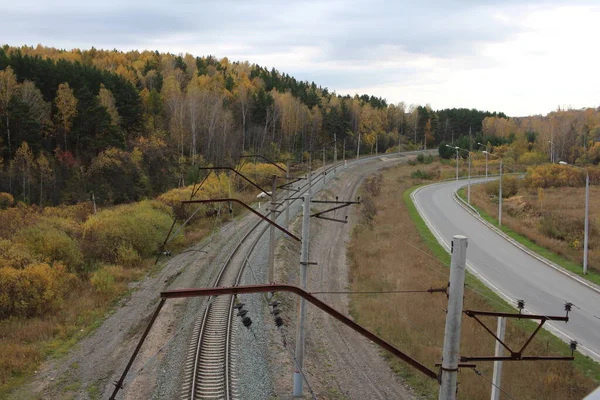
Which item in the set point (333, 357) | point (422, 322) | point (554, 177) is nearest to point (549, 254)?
point (422, 322)

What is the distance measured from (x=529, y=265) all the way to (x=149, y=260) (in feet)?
79.1

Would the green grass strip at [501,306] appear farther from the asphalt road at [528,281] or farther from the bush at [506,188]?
the bush at [506,188]

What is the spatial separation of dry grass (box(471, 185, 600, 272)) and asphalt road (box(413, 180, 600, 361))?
99.6 inches

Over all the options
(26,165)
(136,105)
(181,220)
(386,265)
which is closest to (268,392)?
(386,265)

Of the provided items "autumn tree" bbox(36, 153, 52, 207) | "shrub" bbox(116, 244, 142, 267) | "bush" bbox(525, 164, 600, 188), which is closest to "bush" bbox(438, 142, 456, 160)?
"bush" bbox(525, 164, 600, 188)

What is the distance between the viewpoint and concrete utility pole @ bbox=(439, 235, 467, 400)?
6059 millimetres

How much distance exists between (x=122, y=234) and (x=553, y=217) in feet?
121

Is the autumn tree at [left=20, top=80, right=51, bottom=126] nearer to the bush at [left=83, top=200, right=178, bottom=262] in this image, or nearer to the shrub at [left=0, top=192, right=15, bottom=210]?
the shrub at [left=0, top=192, right=15, bottom=210]

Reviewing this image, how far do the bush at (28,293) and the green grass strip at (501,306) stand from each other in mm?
18665

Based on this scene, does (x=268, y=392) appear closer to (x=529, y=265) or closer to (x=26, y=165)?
(x=529, y=265)

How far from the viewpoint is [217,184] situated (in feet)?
158

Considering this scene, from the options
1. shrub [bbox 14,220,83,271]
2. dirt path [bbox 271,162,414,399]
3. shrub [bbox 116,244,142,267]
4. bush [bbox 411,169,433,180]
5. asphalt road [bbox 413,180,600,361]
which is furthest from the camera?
bush [bbox 411,169,433,180]

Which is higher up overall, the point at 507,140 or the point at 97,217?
the point at 507,140

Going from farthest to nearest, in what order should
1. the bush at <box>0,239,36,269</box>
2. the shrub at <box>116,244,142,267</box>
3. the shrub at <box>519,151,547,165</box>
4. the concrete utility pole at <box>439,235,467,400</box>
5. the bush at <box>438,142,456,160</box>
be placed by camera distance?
1. the bush at <box>438,142,456,160</box>
2. the shrub at <box>519,151,547,165</box>
3. the shrub at <box>116,244,142,267</box>
4. the bush at <box>0,239,36,269</box>
5. the concrete utility pole at <box>439,235,467,400</box>
